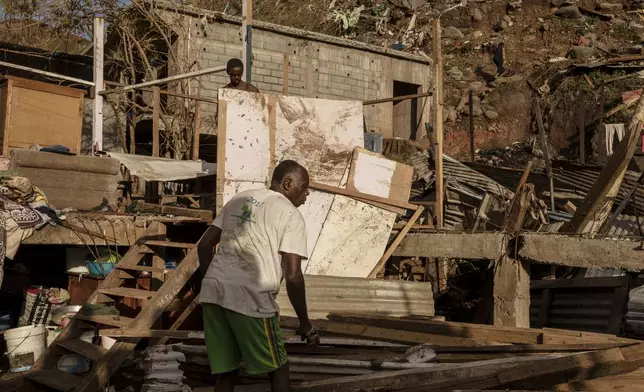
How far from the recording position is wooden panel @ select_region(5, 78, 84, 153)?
393 inches

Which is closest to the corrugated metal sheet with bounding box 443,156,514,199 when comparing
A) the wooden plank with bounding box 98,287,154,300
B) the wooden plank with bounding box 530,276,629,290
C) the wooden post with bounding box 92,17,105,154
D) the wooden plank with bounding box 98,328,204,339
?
the wooden plank with bounding box 530,276,629,290

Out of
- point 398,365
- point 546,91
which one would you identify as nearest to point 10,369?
point 398,365

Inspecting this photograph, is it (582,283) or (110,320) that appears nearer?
(110,320)

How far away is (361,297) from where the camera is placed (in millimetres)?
8266

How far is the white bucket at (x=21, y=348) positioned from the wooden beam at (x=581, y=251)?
5.73 m

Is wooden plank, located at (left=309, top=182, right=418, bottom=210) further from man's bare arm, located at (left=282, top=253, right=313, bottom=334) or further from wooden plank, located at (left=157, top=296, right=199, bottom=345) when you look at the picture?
man's bare arm, located at (left=282, top=253, right=313, bottom=334)

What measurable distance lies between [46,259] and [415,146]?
11555mm

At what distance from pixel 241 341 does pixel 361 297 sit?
161 inches

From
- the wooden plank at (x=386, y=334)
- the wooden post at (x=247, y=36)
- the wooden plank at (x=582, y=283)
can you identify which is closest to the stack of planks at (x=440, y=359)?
the wooden plank at (x=386, y=334)

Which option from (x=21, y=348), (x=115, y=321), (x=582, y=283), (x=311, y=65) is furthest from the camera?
(x=311, y=65)

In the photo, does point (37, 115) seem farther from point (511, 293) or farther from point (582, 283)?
point (582, 283)

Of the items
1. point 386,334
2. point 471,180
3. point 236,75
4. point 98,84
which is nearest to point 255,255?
point 386,334

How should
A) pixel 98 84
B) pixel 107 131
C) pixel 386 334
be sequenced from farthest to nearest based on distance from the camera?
pixel 107 131, pixel 98 84, pixel 386 334

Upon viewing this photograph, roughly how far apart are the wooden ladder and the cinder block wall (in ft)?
28.6
